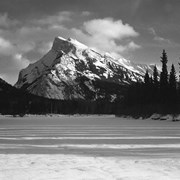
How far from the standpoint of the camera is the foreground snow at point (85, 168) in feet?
23.3

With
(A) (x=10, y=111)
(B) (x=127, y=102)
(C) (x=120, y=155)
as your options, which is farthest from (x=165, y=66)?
(A) (x=10, y=111)

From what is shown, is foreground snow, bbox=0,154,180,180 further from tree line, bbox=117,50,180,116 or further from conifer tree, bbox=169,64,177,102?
conifer tree, bbox=169,64,177,102

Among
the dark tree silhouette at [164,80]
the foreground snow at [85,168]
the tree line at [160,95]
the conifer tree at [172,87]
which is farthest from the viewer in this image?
the dark tree silhouette at [164,80]

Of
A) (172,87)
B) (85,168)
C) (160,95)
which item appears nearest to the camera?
(85,168)

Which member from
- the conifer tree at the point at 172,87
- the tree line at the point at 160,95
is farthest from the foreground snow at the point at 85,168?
the conifer tree at the point at 172,87

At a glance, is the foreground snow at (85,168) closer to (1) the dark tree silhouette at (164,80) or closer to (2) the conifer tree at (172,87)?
(2) the conifer tree at (172,87)

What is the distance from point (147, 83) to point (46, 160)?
7590 centimetres

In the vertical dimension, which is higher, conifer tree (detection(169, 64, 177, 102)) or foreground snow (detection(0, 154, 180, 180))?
conifer tree (detection(169, 64, 177, 102))

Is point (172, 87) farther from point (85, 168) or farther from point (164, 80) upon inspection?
point (85, 168)

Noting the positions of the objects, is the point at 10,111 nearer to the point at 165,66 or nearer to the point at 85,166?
the point at 165,66

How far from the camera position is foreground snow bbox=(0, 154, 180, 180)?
7.11m

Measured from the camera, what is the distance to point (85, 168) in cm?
820

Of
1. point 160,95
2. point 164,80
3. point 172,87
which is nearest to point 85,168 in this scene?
point 172,87

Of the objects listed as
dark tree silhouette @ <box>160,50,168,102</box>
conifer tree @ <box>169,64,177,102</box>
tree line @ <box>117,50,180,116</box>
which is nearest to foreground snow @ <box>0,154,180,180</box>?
tree line @ <box>117,50,180,116</box>
